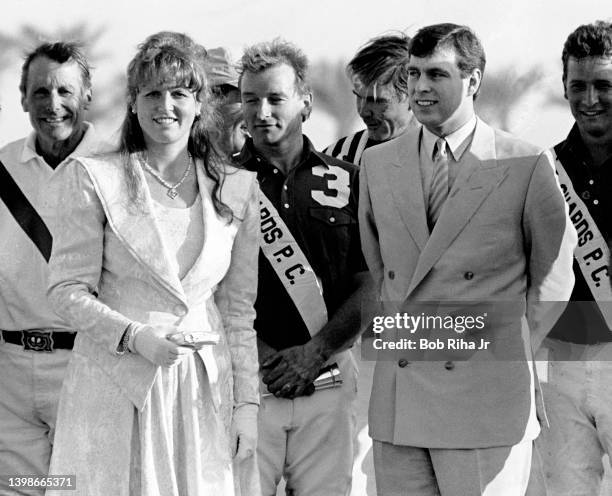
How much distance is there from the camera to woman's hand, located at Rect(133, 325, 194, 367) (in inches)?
161

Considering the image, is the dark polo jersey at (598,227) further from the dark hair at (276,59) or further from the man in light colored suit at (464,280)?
the dark hair at (276,59)

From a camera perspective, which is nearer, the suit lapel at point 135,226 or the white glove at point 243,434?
the suit lapel at point 135,226

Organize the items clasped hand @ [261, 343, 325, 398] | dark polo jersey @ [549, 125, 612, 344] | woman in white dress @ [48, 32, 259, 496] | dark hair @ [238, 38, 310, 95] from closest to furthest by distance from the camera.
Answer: woman in white dress @ [48, 32, 259, 496]
clasped hand @ [261, 343, 325, 398]
dark polo jersey @ [549, 125, 612, 344]
dark hair @ [238, 38, 310, 95]

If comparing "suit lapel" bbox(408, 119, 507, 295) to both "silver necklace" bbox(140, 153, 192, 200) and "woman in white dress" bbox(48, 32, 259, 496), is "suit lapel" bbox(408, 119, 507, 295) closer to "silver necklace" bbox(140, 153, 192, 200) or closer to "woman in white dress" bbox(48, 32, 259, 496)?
"woman in white dress" bbox(48, 32, 259, 496)

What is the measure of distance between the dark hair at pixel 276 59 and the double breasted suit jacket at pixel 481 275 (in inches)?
35.8

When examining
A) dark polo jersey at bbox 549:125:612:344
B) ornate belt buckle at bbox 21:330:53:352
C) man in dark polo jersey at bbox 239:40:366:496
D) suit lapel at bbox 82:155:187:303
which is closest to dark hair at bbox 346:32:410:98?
man in dark polo jersey at bbox 239:40:366:496

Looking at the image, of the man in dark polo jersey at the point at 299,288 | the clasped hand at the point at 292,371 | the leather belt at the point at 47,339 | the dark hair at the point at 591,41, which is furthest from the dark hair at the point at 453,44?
the leather belt at the point at 47,339

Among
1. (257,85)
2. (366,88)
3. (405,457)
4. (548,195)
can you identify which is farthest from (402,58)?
(405,457)

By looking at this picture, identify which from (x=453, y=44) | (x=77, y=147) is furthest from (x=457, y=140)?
(x=77, y=147)

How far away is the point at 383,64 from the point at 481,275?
159cm

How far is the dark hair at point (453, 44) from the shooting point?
508 cm

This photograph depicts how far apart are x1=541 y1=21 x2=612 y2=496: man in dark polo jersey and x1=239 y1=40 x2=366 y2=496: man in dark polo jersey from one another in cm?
83

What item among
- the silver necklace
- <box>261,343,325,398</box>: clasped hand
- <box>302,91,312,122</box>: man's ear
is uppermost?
<box>302,91,312,122</box>: man's ear

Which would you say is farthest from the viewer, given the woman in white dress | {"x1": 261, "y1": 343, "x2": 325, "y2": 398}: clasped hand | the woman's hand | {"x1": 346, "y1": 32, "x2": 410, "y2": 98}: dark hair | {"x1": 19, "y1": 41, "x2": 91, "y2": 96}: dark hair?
{"x1": 346, "y1": 32, "x2": 410, "y2": 98}: dark hair
